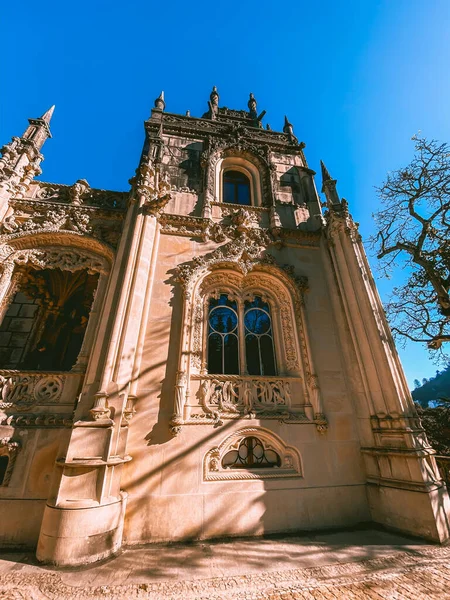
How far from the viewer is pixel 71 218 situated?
7918mm

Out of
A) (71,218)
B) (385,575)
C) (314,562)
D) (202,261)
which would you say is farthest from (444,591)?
(71,218)

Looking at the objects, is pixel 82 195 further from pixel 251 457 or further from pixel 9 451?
pixel 251 457

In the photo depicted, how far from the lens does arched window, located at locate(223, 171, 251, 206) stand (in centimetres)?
1090

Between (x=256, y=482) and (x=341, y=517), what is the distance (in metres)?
1.93

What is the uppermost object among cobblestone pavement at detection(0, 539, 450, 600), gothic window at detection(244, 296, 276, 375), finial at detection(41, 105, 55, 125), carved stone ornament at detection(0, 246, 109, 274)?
finial at detection(41, 105, 55, 125)

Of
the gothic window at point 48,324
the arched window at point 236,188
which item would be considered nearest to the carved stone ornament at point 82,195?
the gothic window at point 48,324

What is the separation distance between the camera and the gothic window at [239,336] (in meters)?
6.89

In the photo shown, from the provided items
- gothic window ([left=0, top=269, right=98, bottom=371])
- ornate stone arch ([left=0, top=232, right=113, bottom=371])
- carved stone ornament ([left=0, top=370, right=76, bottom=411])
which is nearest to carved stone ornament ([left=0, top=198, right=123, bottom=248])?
ornate stone arch ([left=0, top=232, right=113, bottom=371])

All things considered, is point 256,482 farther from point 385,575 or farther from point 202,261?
point 202,261

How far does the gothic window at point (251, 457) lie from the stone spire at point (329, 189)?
26.0 feet

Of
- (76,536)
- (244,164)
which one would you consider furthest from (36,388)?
(244,164)

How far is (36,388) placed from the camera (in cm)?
561

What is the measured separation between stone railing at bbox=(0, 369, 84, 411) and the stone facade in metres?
0.03

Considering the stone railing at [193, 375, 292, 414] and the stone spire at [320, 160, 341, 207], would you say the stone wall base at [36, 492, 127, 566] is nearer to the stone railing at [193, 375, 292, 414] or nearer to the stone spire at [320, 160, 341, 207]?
the stone railing at [193, 375, 292, 414]
